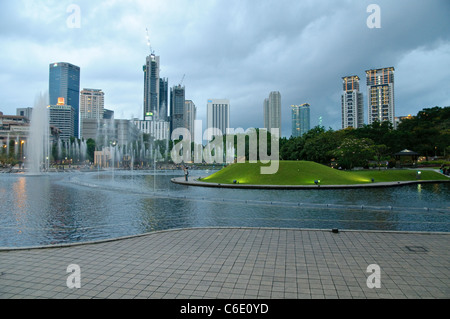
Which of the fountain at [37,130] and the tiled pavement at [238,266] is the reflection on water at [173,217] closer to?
the tiled pavement at [238,266]

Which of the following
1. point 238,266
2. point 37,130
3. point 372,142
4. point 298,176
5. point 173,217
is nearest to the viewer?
point 238,266

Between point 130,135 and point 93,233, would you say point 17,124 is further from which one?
point 93,233

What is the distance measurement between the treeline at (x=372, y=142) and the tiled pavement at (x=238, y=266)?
4662cm

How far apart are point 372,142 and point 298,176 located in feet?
116

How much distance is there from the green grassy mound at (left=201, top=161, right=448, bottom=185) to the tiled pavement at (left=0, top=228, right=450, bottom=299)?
22089 millimetres

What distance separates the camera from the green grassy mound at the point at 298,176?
31.8 metres

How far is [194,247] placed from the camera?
8359 mm

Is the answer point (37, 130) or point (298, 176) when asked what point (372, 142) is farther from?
point (37, 130)

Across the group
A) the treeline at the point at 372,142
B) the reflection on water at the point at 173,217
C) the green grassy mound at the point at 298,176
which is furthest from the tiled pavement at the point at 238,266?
the treeline at the point at 372,142

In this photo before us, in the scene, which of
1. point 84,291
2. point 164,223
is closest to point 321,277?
point 84,291

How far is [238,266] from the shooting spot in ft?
22.2

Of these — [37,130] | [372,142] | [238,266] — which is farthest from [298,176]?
[37,130]

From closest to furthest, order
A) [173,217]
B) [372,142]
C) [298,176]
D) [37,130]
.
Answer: [173,217] < [298,176] < [37,130] < [372,142]
